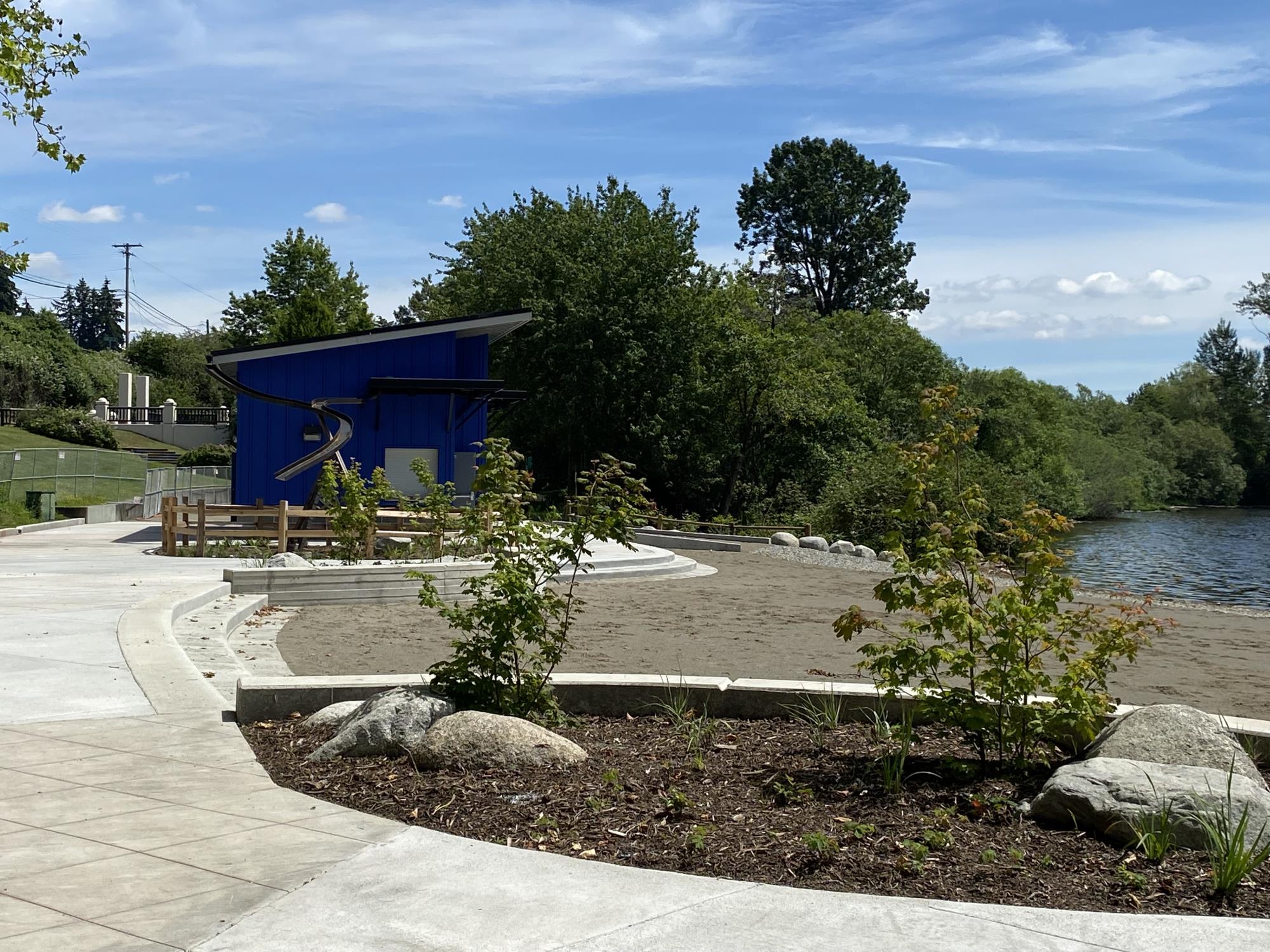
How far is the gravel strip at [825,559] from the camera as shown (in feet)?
85.0

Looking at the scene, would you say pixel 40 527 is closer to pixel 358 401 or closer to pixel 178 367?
pixel 358 401

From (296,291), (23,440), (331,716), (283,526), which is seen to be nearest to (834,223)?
(296,291)

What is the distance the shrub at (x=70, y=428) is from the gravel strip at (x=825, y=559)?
4061 centimetres

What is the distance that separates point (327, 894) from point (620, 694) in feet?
11.4

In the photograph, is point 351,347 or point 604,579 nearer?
point 604,579

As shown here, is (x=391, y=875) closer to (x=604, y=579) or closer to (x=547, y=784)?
(x=547, y=784)

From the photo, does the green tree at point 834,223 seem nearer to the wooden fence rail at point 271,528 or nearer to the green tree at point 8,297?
the wooden fence rail at point 271,528

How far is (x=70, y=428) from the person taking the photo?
57938mm

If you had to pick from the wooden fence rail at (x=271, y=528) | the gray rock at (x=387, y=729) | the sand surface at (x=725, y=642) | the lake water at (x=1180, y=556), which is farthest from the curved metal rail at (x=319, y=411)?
the gray rock at (x=387, y=729)

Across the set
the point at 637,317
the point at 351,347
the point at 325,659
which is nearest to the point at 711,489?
the point at 637,317

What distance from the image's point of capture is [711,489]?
4497 centimetres

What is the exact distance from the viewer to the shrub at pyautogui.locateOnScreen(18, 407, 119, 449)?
57.9 m

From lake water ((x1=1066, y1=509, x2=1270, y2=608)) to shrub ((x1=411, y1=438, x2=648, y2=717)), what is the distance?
1261 cm

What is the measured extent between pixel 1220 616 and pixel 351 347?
21.2m
